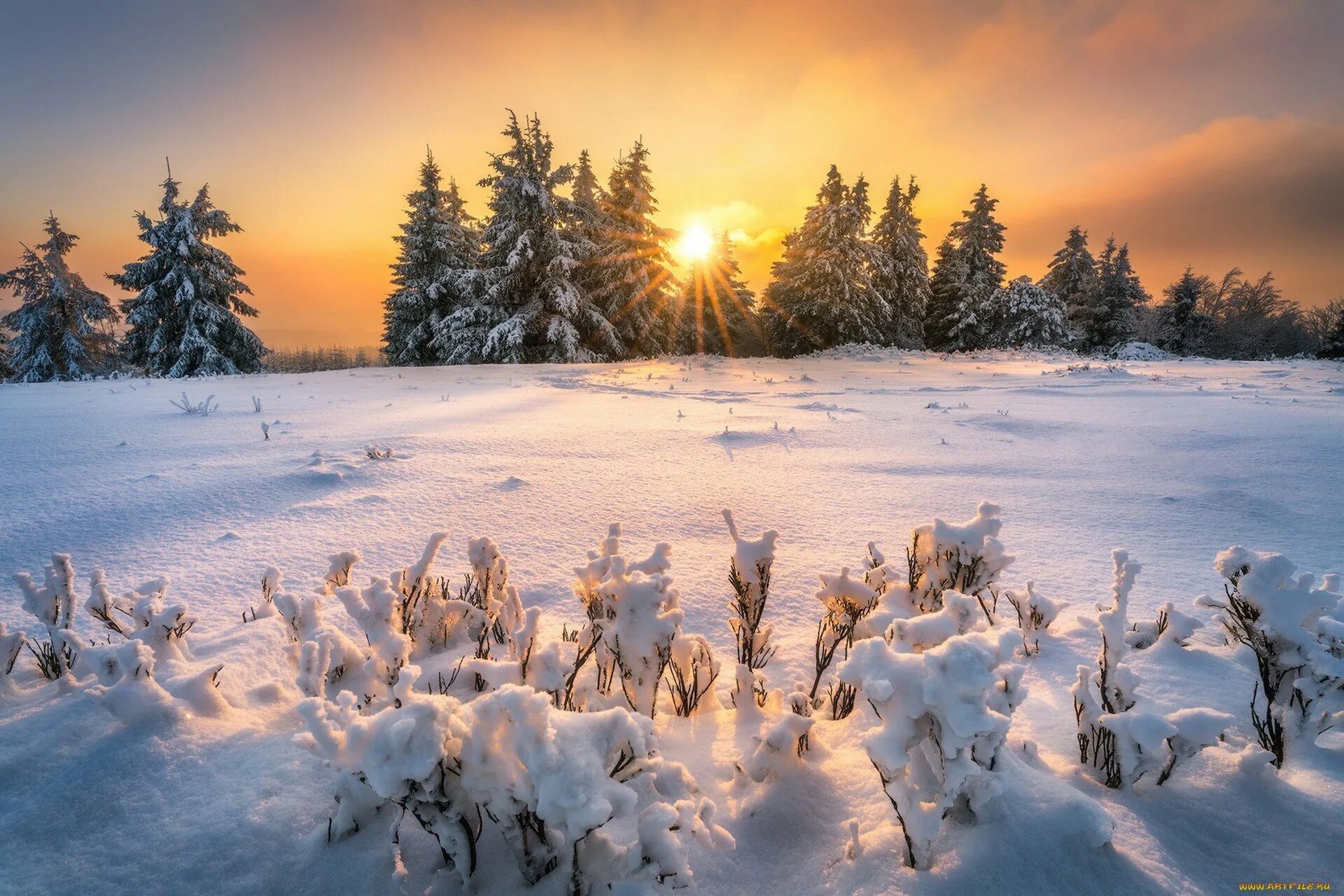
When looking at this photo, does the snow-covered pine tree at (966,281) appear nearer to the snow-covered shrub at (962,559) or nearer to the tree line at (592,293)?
the tree line at (592,293)

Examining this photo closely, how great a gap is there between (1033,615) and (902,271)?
3284cm

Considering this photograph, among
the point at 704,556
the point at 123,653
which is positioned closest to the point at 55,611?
the point at 123,653

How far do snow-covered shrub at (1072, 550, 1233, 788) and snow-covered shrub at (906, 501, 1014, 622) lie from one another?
397 millimetres

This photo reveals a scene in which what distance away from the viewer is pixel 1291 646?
1.53 m

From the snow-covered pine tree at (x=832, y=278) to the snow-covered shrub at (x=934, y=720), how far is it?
2747 cm

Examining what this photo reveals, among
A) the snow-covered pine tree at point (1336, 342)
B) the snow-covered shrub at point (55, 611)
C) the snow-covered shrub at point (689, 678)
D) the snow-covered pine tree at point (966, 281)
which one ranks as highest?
the snow-covered pine tree at point (966, 281)

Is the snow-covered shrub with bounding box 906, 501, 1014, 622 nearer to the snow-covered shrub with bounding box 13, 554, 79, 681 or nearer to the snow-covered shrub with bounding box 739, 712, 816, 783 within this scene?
the snow-covered shrub with bounding box 739, 712, 816, 783

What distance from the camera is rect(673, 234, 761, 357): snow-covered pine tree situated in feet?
103

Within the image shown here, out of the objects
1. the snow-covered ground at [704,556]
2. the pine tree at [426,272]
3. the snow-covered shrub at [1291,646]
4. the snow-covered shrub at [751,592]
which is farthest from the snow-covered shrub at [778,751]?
the pine tree at [426,272]

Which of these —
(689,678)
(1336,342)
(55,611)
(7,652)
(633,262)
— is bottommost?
(689,678)

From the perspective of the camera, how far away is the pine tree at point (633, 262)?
71.7 ft

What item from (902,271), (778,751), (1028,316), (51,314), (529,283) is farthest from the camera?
(902,271)

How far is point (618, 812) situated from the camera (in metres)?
1.08

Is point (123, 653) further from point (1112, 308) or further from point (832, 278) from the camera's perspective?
point (1112, 308)
